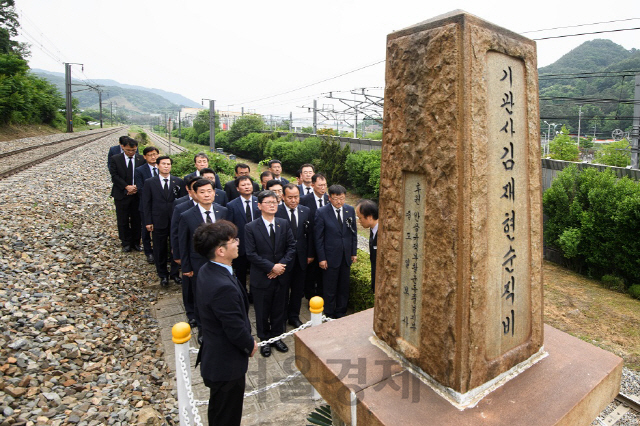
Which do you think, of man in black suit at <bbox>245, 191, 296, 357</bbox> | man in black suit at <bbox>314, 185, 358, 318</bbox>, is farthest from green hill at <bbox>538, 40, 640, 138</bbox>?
man in black suit at <bbox>245, 191, 296, 357</bbox>

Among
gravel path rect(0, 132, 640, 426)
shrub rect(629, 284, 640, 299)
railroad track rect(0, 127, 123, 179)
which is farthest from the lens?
railroad track rect(0, 127, 123, 179)

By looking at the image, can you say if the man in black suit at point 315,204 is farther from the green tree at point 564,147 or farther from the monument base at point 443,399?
the green tree at point 564,147

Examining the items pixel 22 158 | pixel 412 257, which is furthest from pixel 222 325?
pixel 22 158

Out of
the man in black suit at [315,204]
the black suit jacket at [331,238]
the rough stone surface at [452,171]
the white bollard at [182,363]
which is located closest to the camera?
the rough stone surface at [452,171]

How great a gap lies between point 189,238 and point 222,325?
7.42 ft

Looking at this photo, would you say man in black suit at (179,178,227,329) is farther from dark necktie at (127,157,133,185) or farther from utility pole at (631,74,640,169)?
utility pole at (631,74,640,169)

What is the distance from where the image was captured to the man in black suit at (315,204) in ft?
18.0

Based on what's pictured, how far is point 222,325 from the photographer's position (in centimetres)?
254

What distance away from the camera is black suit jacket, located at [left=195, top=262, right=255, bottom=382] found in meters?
2.50

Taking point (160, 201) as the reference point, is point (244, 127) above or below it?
above

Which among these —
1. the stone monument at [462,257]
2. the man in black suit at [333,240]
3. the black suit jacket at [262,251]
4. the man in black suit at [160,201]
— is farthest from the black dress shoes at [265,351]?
the man in black suit at [160,201]

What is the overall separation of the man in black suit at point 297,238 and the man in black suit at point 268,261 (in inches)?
18.0

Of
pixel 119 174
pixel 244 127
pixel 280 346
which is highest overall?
pixel 244 127

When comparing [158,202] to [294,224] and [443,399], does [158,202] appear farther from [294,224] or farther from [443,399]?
[443,399]
